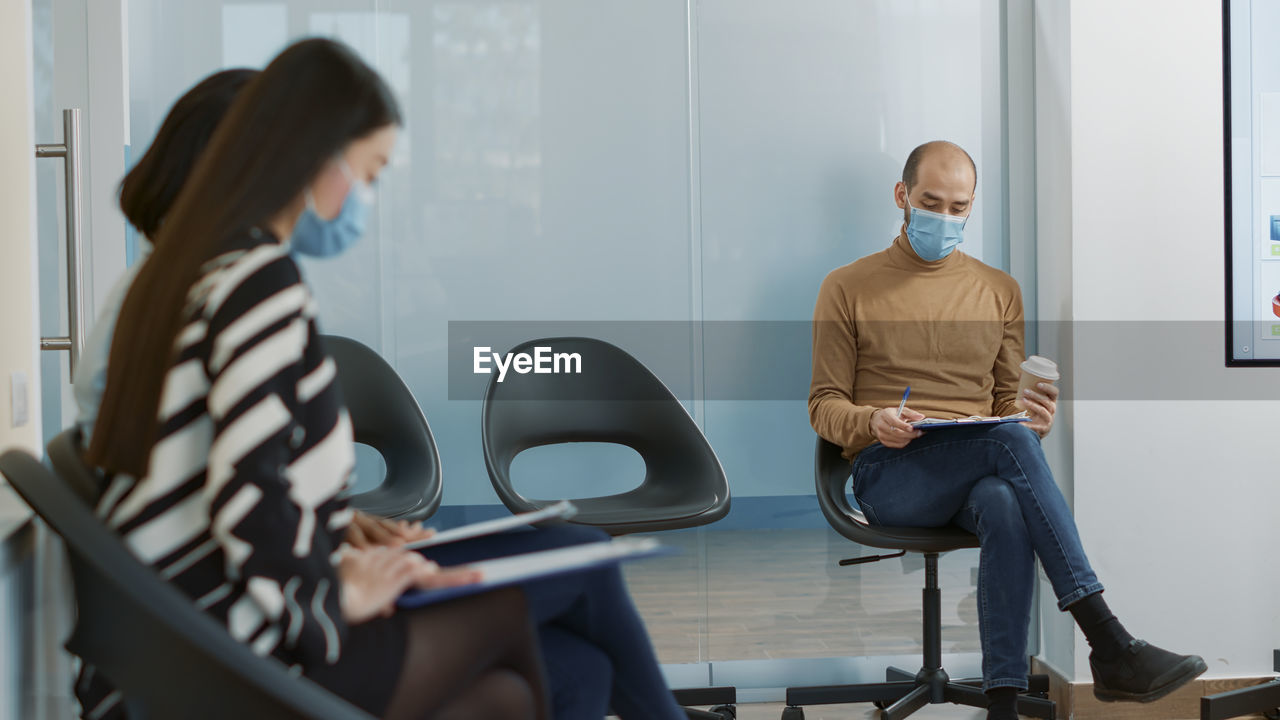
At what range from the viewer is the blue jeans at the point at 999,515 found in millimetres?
2275

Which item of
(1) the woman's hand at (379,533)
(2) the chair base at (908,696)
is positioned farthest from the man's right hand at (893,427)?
(1) the woman's hand at (379,533)

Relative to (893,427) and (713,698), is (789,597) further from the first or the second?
(893,427)

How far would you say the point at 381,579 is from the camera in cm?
104

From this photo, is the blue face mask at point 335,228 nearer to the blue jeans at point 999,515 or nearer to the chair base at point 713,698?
the blue jeans at point 999,515

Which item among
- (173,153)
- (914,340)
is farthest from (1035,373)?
(173,153)

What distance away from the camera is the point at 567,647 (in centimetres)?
137

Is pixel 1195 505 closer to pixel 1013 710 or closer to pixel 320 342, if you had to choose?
pixel 1013 710

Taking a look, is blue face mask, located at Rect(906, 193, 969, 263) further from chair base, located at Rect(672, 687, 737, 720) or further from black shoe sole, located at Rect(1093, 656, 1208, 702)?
chair base, located at Rect(672, 687, 737, 720)

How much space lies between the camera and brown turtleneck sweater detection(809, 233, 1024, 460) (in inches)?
106

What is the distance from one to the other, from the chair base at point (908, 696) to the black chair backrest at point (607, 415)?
62 centimetres

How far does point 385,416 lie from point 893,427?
1.30 metres

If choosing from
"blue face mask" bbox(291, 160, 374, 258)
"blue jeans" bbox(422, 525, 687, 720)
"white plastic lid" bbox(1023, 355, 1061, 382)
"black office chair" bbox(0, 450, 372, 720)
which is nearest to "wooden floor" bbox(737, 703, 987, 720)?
"white plastic lid" bbox(1023, 355, 1061, 382)

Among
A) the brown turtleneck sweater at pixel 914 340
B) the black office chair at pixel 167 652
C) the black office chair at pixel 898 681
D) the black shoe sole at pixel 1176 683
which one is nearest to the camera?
the black office chair at pixel 167 652

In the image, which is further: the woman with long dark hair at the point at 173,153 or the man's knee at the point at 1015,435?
the man's knee at the point at 1015,435
